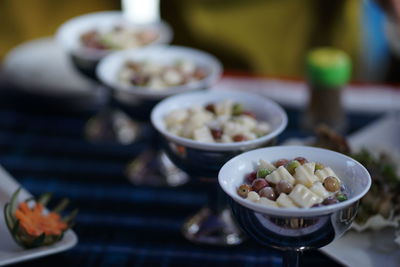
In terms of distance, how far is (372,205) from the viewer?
4.20ft

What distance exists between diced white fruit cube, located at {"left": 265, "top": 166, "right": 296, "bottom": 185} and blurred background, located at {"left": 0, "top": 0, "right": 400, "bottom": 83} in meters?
1.67

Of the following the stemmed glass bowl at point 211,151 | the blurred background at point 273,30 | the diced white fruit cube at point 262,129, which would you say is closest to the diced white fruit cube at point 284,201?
the stemmed glass bowl at point 211,151

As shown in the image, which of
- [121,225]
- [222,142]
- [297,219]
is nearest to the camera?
[297,219]

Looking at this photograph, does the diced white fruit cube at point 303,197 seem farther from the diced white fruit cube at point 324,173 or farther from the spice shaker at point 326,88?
the spice shaker at point 326,88

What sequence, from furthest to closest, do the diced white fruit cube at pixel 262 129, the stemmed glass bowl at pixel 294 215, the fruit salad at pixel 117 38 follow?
the fruit salad at pixel 117 38, the diced white fruit cube at pixel 262 129, the stemmed glass bowl at pixel 294 215

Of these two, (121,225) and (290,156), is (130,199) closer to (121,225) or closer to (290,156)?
(121,225)

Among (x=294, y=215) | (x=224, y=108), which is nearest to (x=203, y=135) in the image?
(x=224, y=108)

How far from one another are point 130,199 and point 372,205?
0.57 metres

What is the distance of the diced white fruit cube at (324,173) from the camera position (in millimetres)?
1020

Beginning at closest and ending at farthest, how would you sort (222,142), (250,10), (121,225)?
(222,142) < (121,225) < (250,10)

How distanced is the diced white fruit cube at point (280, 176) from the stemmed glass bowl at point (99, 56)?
0.82 meters

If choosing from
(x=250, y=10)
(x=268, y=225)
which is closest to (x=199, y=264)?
(x=268, y=225)

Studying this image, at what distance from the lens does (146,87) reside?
1533mm

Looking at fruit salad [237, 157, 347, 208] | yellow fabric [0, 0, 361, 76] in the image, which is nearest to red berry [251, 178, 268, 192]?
fruit salad [237, 157, 347, 208]
